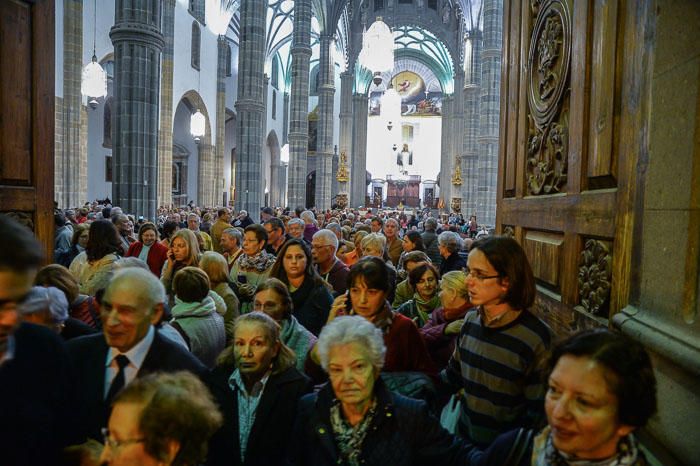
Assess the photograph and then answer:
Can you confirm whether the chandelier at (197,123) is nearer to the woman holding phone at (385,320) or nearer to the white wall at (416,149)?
the woman holding phone at (385,320)

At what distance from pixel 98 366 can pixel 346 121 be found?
33186mm

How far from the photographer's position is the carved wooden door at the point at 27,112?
3.37m

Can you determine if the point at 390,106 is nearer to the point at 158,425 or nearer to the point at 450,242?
the point at 450,242

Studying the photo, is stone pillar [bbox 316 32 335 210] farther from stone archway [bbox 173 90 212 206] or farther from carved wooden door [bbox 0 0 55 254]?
carved wooden door [bbox 0 0 55 254]

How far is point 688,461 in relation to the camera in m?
1.32

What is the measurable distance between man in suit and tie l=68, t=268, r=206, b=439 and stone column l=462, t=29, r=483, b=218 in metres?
22.6

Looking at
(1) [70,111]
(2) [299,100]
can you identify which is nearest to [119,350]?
(1) [70,111]

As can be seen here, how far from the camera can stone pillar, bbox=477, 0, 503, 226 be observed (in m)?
17.1

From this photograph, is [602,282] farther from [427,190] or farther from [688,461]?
[427,190]

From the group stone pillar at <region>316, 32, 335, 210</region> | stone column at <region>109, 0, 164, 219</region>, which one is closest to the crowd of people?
stone column at <region>109, 0, 164, 219</region>

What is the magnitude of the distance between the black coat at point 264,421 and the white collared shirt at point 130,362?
1.12 feet

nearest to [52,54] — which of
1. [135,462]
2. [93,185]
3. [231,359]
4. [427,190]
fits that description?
[231,359]

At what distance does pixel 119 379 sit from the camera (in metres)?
2.17

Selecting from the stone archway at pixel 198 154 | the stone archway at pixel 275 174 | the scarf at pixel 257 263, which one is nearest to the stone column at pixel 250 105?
the stone archway at pixel 198 154
